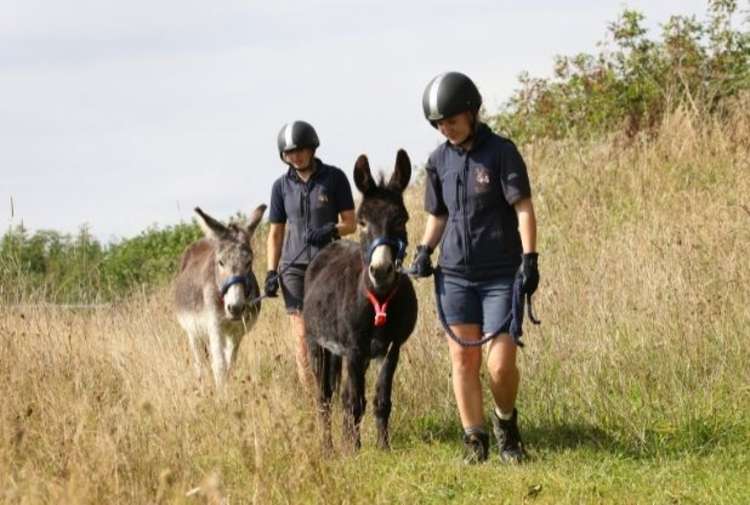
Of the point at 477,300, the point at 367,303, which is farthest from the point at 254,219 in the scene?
the point at 477,300

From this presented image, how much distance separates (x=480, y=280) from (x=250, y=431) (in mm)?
1710

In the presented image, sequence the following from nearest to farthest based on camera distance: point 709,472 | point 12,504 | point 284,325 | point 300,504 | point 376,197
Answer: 1. point 12,504
2. point 300,504
3. point 709,472
4. point 376,197
5. point 284,325

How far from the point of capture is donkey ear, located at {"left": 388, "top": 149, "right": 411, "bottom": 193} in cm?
808

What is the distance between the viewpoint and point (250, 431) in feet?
21.6

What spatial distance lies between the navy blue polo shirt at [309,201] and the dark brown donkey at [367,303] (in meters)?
0.44

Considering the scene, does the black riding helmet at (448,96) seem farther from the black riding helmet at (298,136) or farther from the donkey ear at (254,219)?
the donkey ear at (254,219)

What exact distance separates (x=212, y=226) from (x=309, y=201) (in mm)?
1353

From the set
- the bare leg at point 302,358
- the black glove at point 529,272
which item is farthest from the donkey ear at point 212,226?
the black glove at point 529,272

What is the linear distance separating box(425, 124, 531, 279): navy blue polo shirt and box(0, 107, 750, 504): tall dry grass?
1.27 m

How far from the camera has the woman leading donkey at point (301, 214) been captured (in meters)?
9.08

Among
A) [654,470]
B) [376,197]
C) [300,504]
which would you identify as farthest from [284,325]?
[300,504]

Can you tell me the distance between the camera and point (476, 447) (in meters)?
7.69

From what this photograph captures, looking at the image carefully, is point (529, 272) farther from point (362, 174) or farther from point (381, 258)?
point (362, 174)

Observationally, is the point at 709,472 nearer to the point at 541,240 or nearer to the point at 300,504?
the point at 300,504
